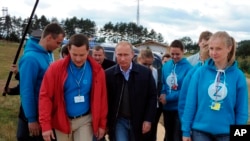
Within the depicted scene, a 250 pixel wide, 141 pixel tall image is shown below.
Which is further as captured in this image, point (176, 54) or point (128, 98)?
point (176, 54)

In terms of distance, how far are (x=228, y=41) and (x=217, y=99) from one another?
1.83ft

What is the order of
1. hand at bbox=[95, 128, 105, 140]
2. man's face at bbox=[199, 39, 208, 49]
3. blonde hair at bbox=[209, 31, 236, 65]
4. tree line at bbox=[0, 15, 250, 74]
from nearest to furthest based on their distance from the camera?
blonde hair at bbox=[209, 31, 236, 65]
hand at bbox=[95, 128, 105, 140]
man's face at bbox=[199, 39, 208, 49]
tree line at bbox=[0, 15, 250, 74]

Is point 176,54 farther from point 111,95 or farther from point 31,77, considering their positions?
point 31,77

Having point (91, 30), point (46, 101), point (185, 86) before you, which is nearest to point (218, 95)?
point (185, 86)

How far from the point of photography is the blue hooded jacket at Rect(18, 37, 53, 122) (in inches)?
170

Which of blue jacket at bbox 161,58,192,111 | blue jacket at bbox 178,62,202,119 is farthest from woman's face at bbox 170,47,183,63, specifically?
blue jacket at bbox 178,62,202,119

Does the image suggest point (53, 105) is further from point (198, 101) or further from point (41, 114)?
point (198, 101)

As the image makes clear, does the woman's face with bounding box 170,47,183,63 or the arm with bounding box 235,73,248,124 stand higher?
the woman's face with bounding box 170,47,183,63

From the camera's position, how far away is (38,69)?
443 cm

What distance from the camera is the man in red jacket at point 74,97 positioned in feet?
13.7

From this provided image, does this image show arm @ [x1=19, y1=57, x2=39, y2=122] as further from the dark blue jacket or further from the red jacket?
the dark blue jacket

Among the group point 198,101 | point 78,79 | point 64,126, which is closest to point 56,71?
point 78,79

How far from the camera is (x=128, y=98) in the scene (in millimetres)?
4602

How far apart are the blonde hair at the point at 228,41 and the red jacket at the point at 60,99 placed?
127 centimetres
